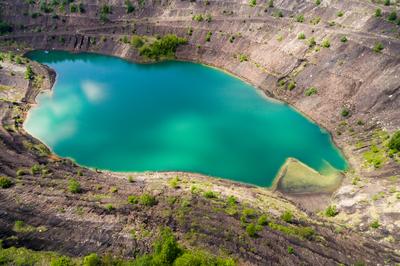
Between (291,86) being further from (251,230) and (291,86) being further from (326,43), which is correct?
(251,230)

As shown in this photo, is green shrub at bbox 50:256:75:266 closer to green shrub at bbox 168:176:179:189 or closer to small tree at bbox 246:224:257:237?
green shrub at bbox 168:176:179:189

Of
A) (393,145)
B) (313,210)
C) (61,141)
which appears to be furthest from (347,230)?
(61,141)

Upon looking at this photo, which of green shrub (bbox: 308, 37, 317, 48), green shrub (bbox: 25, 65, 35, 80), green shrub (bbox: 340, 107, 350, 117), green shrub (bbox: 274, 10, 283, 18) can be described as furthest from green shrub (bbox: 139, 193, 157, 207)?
green shrub (bbox: 274, 10, 283, 18)

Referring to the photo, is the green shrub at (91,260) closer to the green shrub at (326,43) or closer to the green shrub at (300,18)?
the green shrub at (326,43)

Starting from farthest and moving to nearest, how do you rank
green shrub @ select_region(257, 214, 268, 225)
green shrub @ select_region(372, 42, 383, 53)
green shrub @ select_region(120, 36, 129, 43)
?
1. green shrub @ select_region(120, 36, 129, 43)
2. green shrub @ select_region(372, 42, 383, 53)
3. green shrub @ select_region(257, 214, 268, 225)

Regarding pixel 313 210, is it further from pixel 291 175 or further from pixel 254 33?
pixel 254 33

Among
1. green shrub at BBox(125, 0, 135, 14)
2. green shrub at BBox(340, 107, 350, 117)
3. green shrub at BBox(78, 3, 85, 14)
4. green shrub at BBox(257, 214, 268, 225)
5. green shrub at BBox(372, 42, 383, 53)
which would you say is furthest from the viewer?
green shrub at BBox(78, 3, 85, 14)
